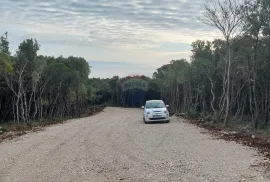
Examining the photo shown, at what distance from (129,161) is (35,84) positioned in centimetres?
2312

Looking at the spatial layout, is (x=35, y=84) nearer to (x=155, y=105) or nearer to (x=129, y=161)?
(x=155, y=105)

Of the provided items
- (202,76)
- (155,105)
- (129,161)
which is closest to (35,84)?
(155,105)

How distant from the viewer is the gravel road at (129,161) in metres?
9.24

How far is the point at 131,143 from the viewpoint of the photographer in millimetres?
15570

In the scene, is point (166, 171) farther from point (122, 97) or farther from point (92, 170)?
Result: point (122, 97)

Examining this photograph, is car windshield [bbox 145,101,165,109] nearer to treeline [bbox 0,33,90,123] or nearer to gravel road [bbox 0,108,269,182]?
treeline [bbox 0,33,90,123]

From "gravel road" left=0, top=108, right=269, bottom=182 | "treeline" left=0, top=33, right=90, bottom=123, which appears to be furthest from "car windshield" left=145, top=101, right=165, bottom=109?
"gravel road" left=0, top=108, right=269, bottom=182

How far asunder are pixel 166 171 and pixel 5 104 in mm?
35504

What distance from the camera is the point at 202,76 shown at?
1565 inches

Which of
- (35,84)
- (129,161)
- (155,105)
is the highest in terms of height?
(35,84)

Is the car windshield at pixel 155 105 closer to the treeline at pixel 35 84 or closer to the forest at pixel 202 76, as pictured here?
the forest at pixel 202 76

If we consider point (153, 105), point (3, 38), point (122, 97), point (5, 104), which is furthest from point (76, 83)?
point (122, 97)

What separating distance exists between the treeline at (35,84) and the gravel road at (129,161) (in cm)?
1182

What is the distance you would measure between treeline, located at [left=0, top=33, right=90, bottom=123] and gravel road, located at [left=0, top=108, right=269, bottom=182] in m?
11.8
